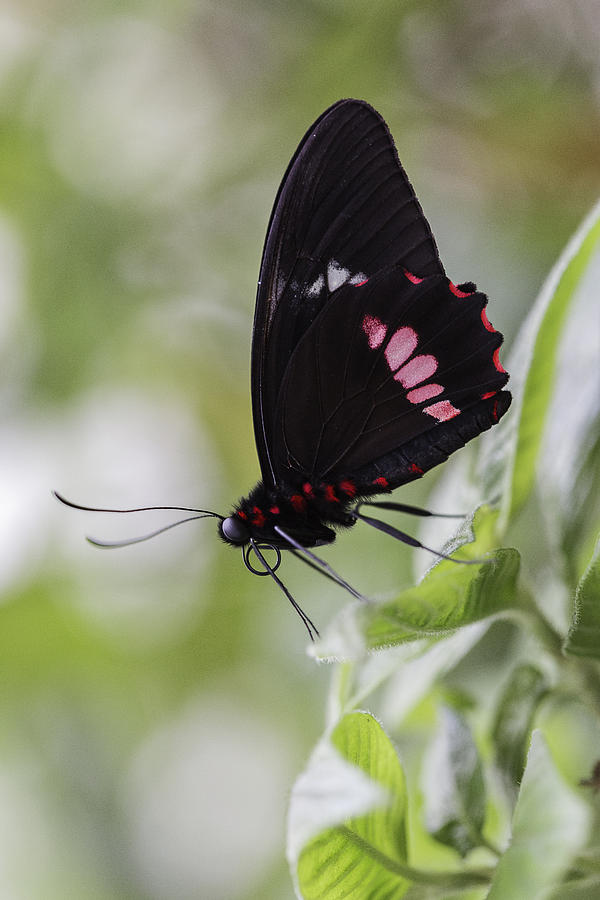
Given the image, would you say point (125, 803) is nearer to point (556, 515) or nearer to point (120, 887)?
point (120, 887)

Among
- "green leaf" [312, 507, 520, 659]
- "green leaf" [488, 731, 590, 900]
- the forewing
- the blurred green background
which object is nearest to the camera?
"green leaf" [312, 507, 520, 659]

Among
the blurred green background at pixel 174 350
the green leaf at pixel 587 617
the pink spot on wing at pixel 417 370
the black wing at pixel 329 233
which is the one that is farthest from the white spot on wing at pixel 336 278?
the blurred green background at pixel 174 350

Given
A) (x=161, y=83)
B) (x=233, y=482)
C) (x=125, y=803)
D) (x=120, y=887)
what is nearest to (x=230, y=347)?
(x=233, y=482)

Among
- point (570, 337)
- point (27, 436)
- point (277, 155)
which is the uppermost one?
point (277, 155)

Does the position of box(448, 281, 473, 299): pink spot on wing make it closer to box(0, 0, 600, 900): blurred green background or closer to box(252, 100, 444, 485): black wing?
box(252, 100, 444, 485): black wing

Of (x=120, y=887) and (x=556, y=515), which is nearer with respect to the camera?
(x=556, y=515)

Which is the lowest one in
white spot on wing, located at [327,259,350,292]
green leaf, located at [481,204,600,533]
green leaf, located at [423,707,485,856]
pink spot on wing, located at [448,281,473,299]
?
green leaf, located at [423,707,485,856]

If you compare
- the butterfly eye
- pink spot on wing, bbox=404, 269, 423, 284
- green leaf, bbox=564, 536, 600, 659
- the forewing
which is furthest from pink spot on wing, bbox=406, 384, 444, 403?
green leaf, bbox=564, 536, 600, 659

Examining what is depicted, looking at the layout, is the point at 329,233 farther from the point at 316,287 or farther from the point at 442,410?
the point at 442,410
